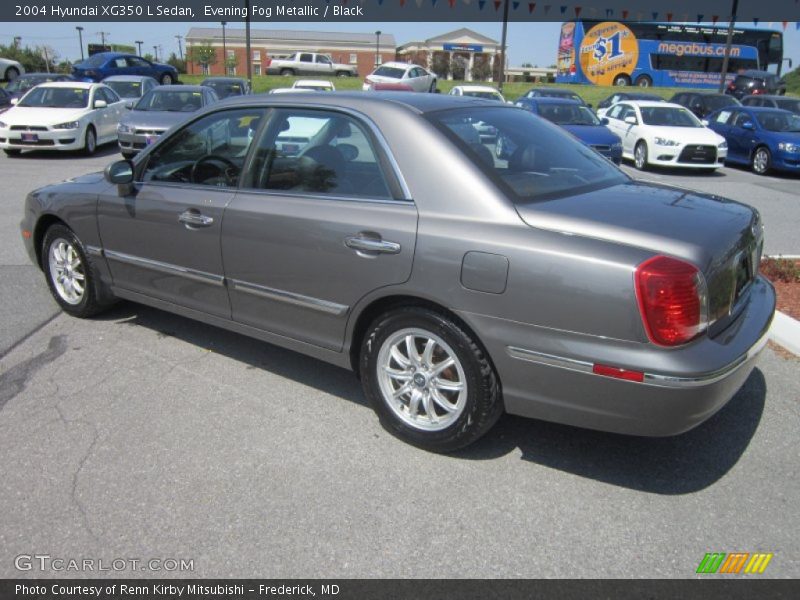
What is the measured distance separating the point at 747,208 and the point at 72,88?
15683 mm

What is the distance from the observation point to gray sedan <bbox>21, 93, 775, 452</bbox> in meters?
2.75

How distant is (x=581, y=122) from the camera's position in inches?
570

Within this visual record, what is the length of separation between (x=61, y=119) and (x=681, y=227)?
14602 mm

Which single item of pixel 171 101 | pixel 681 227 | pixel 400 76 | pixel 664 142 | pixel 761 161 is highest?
pixel 400 76

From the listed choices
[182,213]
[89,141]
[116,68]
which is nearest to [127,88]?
[89,141]

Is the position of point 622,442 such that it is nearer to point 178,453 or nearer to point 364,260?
point 364,260

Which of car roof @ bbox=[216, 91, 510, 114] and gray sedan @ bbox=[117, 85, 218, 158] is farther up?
car roof @ bbox=[216, 91, 510, 114]

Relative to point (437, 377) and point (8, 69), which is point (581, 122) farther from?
point (8, 69)

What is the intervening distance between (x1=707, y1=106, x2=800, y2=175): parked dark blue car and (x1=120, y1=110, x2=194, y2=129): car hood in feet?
40.7

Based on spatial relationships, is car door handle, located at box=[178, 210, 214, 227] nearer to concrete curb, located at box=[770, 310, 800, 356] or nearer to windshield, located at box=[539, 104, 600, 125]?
concrete curb, located at box=[770, 310, 800, 356]

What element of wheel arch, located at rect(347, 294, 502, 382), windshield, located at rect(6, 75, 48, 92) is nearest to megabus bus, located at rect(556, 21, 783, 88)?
windshield, located at rect(6, 75, 48, 92)

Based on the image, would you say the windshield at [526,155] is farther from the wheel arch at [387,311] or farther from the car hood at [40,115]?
the car hood at [40,115]

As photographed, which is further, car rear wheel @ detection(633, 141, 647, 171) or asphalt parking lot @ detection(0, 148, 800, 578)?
car rear wheel @ detection(633, 141, 647, 171)
